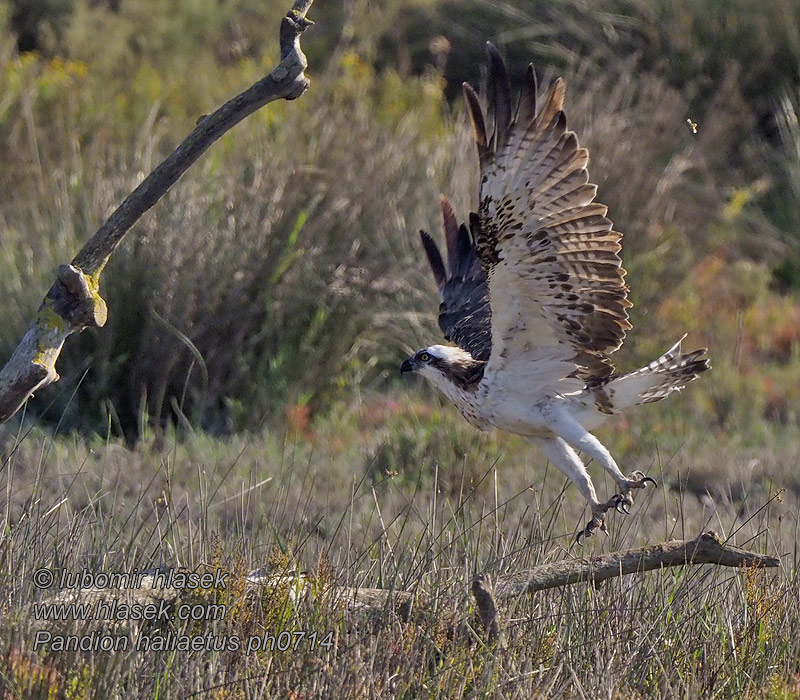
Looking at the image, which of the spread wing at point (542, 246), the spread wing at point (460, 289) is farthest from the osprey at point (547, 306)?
the spread wing at point (460, 289)

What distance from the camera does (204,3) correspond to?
51.5 feet

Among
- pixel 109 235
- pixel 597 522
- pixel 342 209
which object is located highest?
pixel 109 235

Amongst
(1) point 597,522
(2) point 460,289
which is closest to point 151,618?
(1) point 597,522

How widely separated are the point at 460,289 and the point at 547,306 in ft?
4.28

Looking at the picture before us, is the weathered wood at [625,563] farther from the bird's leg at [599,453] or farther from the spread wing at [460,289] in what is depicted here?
the spread wing at [460,289]

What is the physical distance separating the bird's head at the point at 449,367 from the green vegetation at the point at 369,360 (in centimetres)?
55

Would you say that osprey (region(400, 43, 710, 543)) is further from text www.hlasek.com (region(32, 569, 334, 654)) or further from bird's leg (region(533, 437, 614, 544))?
text www.hlasek.com (region(32, 569, 334, 654))

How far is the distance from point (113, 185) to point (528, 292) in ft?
12.7

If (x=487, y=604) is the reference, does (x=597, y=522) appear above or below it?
below

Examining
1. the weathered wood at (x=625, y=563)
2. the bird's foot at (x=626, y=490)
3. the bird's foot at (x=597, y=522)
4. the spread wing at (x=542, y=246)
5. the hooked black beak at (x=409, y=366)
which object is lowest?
the bird's foot at (x=597, y=522)

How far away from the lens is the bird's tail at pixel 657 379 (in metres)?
4.93

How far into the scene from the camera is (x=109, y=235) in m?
2.93

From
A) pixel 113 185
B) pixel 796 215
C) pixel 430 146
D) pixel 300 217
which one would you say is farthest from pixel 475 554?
pixel 796 215

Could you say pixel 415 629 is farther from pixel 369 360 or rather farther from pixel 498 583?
pixel 369 360
